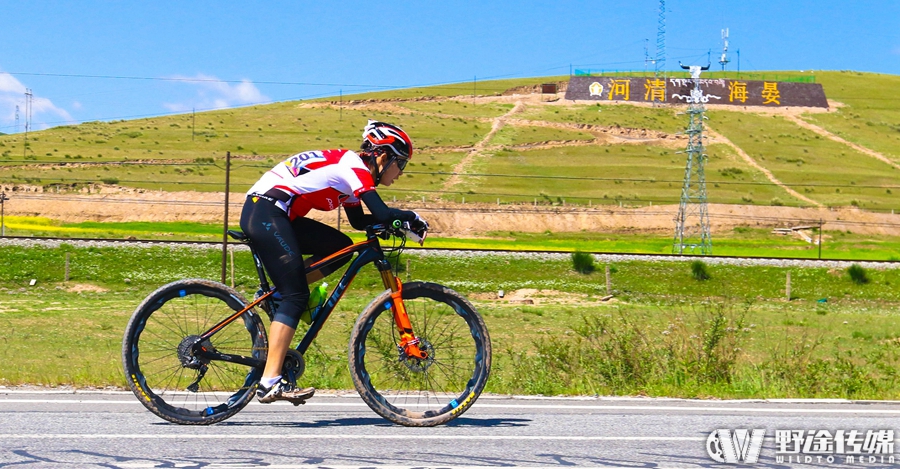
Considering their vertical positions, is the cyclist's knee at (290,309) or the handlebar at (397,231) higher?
the handlebar at (397,231)

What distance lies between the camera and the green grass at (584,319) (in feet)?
32.2

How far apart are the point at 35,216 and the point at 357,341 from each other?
7112 centimetres

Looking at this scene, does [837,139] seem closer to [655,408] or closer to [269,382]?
[655,408]

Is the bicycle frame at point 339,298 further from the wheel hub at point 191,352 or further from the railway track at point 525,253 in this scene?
the railway track at point 525,253

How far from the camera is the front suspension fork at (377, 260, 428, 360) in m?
6.67

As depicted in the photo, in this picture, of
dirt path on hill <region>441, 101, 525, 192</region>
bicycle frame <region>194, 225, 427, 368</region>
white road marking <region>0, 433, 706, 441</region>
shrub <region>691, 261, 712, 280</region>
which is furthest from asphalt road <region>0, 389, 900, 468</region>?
dirt path on hill <region>441, 101, 525, 192</region>

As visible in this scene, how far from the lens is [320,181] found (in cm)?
628

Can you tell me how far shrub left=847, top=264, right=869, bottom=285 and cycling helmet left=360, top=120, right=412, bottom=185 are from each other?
42059mm

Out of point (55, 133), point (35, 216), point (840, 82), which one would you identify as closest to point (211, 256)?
point (35, 216)

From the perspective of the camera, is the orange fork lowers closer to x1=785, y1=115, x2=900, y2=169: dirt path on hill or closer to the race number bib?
the race number bib

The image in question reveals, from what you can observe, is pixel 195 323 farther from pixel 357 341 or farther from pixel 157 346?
pixel 357 341

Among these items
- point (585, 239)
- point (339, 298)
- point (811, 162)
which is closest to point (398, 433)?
point (339, 298)

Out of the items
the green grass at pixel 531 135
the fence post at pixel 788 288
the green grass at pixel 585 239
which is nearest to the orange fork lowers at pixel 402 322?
the fence post at pixel 788 288

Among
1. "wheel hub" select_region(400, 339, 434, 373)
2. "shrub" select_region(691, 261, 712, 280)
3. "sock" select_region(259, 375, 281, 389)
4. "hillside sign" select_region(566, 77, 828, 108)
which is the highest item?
"hillside sign" select_region(566, 77, 828, 108)
